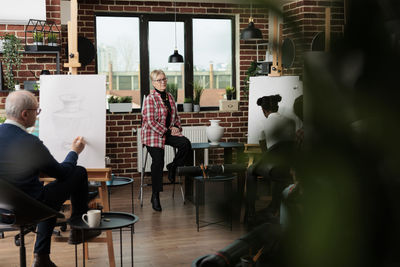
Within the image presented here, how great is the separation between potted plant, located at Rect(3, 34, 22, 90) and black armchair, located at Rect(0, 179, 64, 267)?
10.7 ft

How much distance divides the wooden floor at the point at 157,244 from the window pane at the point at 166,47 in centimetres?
281

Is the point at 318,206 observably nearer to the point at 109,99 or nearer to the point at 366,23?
the point at 366,23

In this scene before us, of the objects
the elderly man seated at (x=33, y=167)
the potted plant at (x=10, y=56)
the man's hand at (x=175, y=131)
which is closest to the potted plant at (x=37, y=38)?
the potted plant at (x=10, y=56)

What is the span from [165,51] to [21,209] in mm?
5025

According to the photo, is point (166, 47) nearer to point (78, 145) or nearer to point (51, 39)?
point (51, 39)

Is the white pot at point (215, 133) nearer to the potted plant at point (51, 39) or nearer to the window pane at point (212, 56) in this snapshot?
the window pane at point (212, 56)

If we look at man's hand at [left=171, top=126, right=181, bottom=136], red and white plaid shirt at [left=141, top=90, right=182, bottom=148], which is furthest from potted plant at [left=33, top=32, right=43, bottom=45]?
man's hand at [left=171, top=126, right=181, bottom=136]

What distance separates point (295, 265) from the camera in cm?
38

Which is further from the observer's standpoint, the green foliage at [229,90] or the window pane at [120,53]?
the green foliage at [229,90]

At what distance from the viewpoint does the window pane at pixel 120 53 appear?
7.09 metres

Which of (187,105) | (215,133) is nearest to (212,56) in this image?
(187,105)

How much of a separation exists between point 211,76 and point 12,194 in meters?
5.33

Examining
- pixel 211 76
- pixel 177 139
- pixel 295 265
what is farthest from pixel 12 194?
pixel 211 76

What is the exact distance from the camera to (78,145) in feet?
10.7
